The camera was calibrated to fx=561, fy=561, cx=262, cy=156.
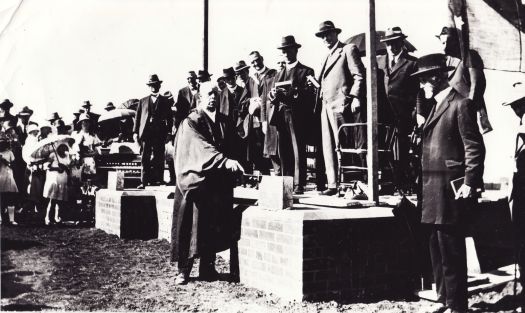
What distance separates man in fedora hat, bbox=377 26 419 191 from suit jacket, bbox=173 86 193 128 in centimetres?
433

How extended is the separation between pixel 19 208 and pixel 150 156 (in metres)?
3.18

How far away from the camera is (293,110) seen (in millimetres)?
7895

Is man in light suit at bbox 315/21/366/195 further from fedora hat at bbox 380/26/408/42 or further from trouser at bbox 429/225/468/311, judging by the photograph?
trouser at bbox 429/225/468/311

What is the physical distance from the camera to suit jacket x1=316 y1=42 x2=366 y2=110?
703 centimetres

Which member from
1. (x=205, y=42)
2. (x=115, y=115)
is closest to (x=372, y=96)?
(x=205, y=42)

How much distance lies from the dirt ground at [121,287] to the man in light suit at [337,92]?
204cm

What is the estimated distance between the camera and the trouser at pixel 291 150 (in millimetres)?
7793

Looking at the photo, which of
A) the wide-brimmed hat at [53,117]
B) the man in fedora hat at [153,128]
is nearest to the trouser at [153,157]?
the man in fedora hat at [153,128]

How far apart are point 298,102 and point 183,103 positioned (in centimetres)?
366

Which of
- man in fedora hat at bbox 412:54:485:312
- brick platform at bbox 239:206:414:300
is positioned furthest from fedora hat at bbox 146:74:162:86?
man in fedora hat at bbox 412:54:485:312

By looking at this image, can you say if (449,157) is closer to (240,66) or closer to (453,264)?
(453,264)

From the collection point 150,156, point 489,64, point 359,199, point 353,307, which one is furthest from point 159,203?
point 489,64

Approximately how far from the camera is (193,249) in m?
6.50

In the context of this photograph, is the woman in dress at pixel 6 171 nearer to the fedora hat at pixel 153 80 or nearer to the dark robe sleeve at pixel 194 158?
the fedora hat at pixel 153 80
